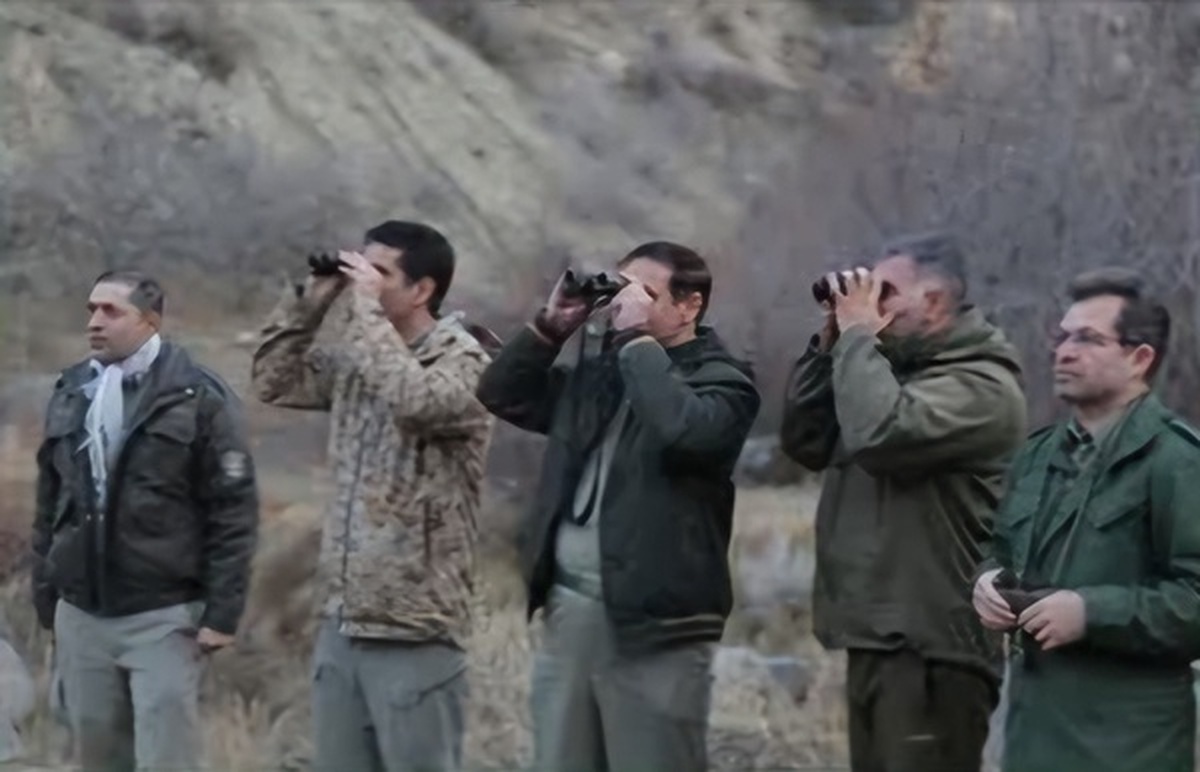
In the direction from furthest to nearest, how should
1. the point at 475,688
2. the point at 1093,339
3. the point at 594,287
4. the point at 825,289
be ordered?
1. the point at 475,688
2. the point at 594,287
3. the point at 825,289
4. the point at 1093,339

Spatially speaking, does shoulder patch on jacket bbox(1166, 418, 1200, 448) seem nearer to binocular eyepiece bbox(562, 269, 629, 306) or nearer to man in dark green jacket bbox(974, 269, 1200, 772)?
man in dark green jacket bbox(974, 269, 1200, 772)

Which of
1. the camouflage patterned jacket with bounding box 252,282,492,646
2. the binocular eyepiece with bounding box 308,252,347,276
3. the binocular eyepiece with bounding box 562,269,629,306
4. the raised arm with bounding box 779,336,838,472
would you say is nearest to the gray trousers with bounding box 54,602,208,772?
the camouflage patterned jacket with bounding box 252,282,492,646

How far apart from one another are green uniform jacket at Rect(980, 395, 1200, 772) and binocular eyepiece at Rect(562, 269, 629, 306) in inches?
49.7

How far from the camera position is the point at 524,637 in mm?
9727

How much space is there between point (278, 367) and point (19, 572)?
169 inches

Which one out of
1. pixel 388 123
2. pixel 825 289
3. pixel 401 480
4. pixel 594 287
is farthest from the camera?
pixel 388 123

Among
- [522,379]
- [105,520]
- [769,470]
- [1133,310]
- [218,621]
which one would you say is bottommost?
[218,621]

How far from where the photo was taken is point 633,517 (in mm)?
5430

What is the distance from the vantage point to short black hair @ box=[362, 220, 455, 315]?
5.93m

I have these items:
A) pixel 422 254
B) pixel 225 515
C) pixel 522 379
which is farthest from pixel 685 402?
pixel 225 515

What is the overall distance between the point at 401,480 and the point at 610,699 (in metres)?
0.78

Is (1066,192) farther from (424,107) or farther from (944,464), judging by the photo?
(944,464)

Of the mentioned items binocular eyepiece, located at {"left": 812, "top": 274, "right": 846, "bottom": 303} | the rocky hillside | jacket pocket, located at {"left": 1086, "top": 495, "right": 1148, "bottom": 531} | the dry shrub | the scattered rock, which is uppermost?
the rocky hillside

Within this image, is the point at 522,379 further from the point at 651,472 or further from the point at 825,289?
the point at 825,289
